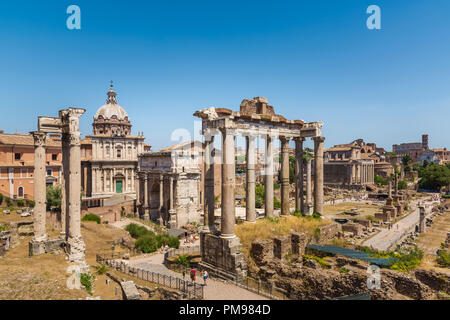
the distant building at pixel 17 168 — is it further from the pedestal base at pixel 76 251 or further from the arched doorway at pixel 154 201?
the pedestal base at pixel 76 251

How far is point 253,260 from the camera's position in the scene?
14.5 m

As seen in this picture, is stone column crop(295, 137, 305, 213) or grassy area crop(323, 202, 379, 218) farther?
grassy area crop(323, 202, 379, 218)

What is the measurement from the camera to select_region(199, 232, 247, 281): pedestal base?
14143 mm

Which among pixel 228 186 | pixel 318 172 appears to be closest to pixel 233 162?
pixel 228 186

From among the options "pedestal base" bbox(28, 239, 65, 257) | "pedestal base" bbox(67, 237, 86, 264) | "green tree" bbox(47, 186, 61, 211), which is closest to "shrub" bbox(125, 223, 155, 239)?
"green tree" bbox(47, 186, 61, 211)

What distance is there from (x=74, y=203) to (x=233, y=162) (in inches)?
354

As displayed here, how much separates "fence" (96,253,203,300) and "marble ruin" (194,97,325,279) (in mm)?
1622

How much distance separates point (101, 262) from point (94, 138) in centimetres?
3100

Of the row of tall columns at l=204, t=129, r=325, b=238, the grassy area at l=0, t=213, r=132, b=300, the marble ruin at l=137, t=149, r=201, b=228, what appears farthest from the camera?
the marble ruin at l=137, t=149, r=201, b=228

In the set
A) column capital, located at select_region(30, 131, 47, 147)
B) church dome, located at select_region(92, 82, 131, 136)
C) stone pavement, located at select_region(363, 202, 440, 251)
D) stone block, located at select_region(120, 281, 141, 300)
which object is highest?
church dome, located at select_region(92, 82, 131, 136)

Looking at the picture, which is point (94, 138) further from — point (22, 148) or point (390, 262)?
point (390, 262)

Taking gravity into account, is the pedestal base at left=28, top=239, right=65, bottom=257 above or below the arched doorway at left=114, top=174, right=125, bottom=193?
below

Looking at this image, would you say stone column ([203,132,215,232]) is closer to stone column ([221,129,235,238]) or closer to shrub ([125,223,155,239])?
stone column ([221,129,235,238])

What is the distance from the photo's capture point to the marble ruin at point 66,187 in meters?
15.7
